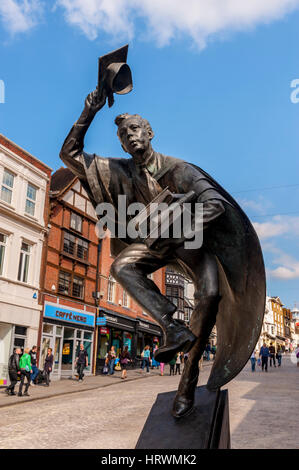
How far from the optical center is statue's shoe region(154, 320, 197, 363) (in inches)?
102

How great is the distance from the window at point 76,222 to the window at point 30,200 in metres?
3.34

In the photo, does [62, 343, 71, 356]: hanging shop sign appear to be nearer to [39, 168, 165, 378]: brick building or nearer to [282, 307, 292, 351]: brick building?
[39, 168, 165, 378]: brick building

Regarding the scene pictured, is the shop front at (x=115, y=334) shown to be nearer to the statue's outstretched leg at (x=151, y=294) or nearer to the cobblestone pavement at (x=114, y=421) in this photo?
the cobblestone pavement at (x=114, y=421)

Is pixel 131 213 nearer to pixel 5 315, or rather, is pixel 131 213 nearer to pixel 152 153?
pixel 152 153

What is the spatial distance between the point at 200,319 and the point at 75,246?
23479mm

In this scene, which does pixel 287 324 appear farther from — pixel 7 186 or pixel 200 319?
pixel 200 319

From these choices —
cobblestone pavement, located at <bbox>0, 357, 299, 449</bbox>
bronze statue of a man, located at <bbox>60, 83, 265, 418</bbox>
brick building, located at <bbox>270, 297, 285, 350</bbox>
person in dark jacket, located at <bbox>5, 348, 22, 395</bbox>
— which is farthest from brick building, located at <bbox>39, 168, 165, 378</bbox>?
brick building, located at <bbox>270, 297, 285, 350</bbox>

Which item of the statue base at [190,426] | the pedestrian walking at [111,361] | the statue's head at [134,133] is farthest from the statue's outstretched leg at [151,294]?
the pedestrian walking at [111,361]

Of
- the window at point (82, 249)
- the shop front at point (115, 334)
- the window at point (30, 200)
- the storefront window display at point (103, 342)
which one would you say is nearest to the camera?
the window at point (30, 200)

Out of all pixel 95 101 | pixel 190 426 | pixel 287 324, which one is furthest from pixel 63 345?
pixel 287 324

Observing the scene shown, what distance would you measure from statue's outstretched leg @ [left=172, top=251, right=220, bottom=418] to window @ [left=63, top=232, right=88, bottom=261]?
22.5m

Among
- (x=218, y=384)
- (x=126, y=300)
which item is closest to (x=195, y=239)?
(x=218, y=384)

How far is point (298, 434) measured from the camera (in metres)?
6.92

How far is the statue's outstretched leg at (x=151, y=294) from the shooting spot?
2633 millimetres
